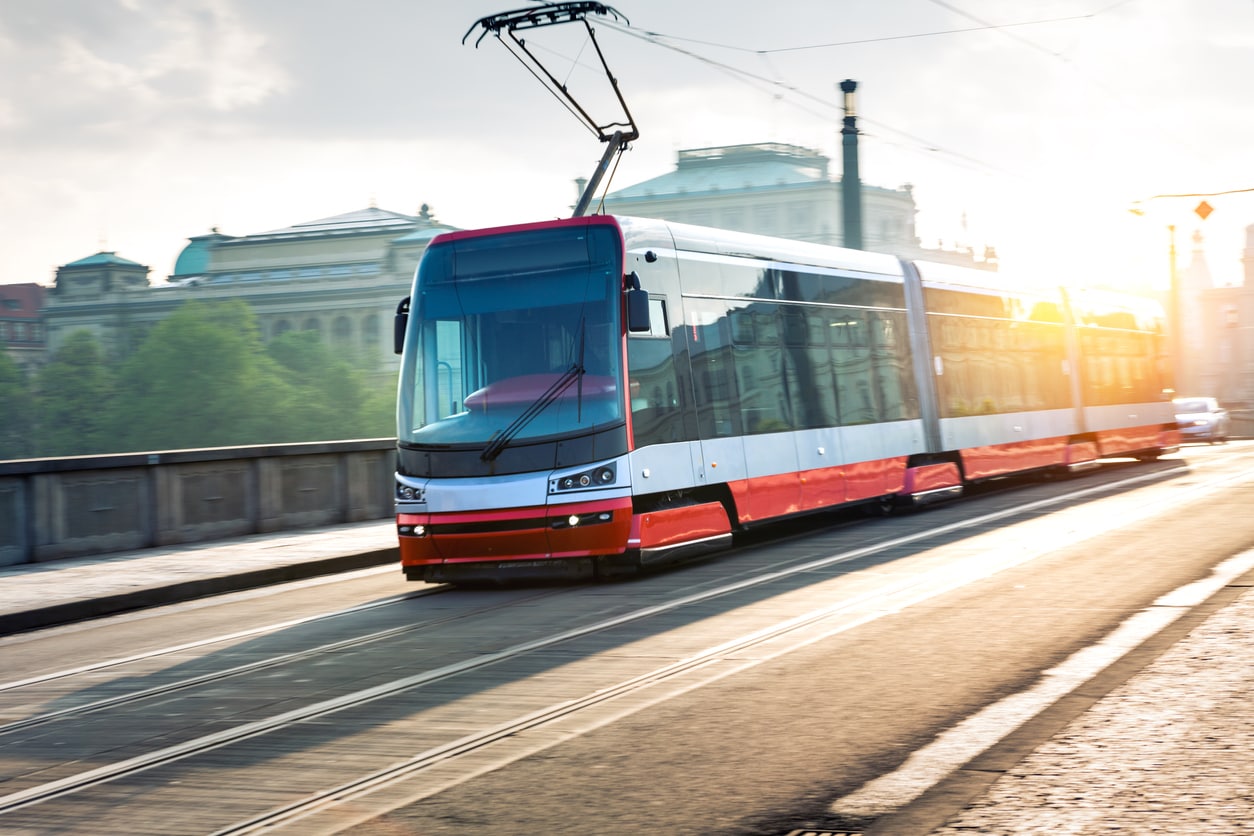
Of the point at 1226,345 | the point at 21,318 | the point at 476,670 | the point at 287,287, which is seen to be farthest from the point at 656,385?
the point at 21,318

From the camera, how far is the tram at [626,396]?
11242 millimetres

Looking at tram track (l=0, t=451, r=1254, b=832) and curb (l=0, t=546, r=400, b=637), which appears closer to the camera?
tram track (l=0, t=451, r=1254, b=832)

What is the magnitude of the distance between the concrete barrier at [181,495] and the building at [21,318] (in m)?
118

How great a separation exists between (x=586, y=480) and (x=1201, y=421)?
110ft

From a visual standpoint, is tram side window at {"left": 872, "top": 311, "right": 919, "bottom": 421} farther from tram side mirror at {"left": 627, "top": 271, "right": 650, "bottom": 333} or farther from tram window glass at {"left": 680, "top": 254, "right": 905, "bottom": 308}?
tram side mirror at {"left": 627, "top": 271, "right": 650, "bottom": 333}

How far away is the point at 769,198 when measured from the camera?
123m

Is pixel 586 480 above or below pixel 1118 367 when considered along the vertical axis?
below

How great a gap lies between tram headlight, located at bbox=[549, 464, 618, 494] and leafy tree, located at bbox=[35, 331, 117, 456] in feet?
Answer: 307

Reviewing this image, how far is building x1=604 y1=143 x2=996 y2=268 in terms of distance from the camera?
393ft

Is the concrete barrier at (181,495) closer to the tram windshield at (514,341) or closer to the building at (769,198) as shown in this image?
the tram windshield at (514,341)

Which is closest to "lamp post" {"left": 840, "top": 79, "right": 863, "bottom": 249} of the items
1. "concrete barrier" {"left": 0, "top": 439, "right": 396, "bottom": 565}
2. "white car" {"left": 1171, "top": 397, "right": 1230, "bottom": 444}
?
"concrete barrier" {"left": 0, "top": 439, "right": 396, "bottom": 565}

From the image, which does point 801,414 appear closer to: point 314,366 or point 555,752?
point 555,752

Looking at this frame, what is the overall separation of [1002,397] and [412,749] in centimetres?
1616

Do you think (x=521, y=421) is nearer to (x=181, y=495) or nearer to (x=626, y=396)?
(x=626, y=396)
